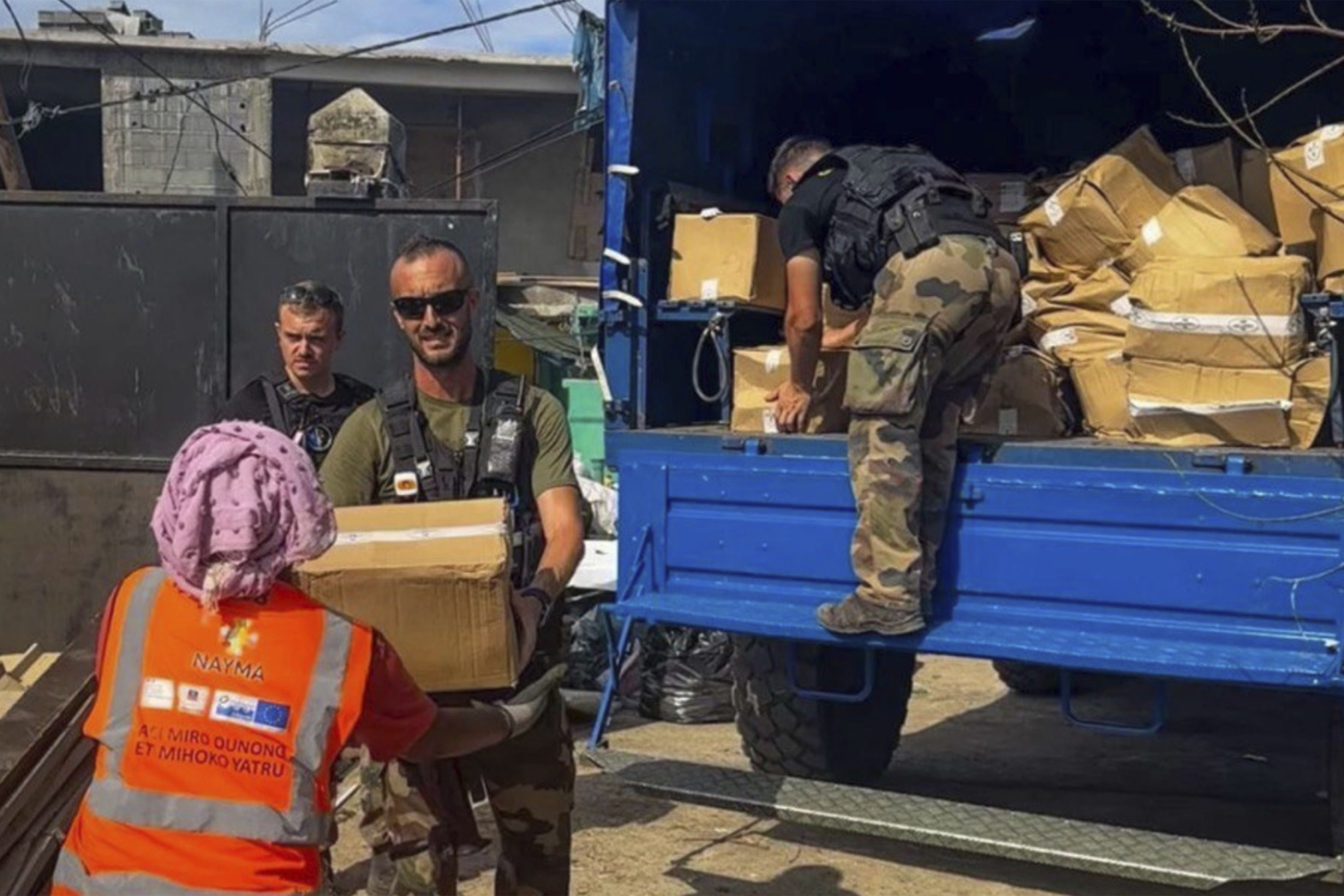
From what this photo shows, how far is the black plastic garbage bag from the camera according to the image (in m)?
6.98

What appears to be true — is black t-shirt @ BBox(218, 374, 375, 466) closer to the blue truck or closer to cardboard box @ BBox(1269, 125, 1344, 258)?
the blue truck

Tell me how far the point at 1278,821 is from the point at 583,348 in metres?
8.63

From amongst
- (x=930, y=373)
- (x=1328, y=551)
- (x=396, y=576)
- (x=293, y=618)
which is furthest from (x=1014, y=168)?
(x=293, y=618)

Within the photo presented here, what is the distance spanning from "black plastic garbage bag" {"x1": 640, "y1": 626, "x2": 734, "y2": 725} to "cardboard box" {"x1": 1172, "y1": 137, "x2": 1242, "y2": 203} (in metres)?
2.76

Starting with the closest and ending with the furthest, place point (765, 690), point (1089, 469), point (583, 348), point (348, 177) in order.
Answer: point (1089, 469) < point (765, 690) < point (348, 177) < point (583, 348)

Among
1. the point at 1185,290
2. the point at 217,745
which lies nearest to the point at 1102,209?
the point at 1185,290

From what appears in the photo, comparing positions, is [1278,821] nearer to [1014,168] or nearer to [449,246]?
[1014,168]

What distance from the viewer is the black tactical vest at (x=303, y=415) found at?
13.8 feet

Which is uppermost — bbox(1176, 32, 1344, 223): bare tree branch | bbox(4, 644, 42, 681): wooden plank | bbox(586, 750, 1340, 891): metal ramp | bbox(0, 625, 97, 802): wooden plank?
bbox(1176, 32, 1344, 223): bare tree branch

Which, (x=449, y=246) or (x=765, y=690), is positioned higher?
(x=449, y=246)

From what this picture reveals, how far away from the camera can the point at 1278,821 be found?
535cm

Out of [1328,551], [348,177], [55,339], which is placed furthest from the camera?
[348,177]

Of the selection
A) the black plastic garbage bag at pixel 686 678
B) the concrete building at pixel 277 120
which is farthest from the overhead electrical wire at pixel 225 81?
the black plastic garbage bag at pixel 686 678

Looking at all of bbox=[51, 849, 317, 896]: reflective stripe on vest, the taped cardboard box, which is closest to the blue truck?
the taped cardboard box
